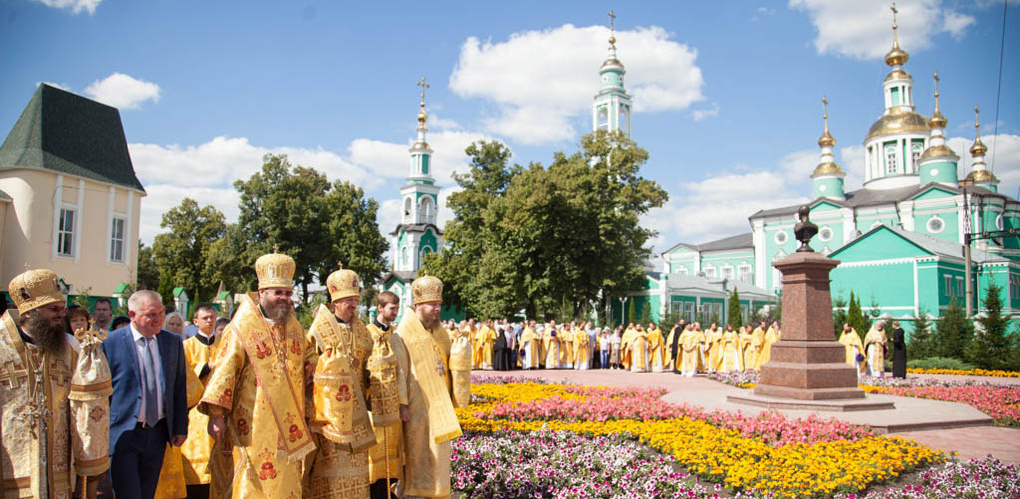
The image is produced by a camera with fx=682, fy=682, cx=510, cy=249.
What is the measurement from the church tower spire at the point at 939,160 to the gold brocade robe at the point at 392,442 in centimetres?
5860

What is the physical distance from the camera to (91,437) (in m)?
3.95

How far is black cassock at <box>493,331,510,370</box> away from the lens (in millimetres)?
21672

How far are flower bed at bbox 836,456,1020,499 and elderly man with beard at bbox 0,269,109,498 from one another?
556cm

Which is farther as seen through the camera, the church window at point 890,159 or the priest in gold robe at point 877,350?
the church window at point 890,159

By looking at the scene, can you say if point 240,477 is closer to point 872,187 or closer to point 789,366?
point 789,366

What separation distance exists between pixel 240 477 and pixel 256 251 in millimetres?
40578

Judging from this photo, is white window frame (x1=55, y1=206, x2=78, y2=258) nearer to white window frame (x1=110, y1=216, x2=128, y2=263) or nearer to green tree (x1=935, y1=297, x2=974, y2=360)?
white window frame (x1=110, y1=216, x2=128, y2=263)

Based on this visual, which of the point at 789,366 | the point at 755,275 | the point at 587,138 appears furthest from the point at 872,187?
the point at 789,366

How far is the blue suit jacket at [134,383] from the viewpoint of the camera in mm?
4266

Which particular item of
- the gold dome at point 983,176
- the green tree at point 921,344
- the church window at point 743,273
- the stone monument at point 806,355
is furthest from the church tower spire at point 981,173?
the stone monument at point 806,355

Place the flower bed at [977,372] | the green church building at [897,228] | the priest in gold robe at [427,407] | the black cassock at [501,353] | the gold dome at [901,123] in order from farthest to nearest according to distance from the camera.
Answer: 1. the gold dome at [901,123]
2. the green church building at [897,228]
3. the black cassock at [501,353]
4. the flower bed at [977,372]
5. the priest in gold robe at [427,407]

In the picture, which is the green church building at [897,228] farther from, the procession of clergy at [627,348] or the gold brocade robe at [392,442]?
the gold brocade robe at [392,442]

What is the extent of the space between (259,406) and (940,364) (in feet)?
76.6

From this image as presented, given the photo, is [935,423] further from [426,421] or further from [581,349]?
[581,349]
